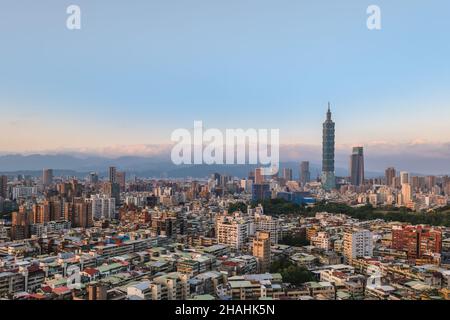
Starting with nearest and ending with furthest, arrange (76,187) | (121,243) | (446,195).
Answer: (121,243)
(76,187)
(446,195)

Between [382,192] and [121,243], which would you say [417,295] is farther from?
[382,192]

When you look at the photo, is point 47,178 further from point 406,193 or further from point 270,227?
point 406,193

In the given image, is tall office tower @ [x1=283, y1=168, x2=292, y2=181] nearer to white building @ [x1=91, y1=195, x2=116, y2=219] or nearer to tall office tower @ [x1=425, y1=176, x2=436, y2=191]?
tall office tower @ [x1=425, y1=176, x2=436, y2=191]

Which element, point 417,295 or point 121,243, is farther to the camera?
point 121,243

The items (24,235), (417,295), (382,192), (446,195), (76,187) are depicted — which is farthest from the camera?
(382,192)

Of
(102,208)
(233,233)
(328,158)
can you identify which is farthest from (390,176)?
(102,208)
